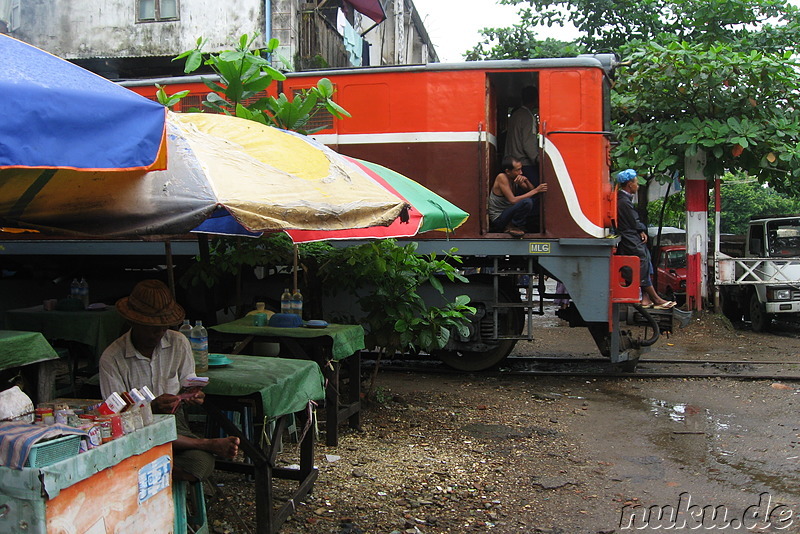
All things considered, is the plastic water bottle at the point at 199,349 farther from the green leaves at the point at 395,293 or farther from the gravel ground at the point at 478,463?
the green leaves at the point at 395,293

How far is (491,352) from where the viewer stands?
27.0 feet

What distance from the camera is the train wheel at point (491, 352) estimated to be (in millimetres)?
7996

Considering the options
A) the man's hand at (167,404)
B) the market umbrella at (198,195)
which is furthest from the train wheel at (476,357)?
the man's hand at (167,404)

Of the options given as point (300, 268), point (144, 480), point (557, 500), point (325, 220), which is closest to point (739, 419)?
point (557, 500)

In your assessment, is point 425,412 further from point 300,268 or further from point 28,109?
point 28,109

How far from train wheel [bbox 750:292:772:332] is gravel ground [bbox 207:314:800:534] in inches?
174

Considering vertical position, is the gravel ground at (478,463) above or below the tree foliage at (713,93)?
below

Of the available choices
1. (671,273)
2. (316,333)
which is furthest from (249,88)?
(671,273)

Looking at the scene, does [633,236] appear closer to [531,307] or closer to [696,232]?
[531,307]

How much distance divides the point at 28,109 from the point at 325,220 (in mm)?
1361

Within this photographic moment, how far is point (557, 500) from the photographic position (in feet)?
15.1

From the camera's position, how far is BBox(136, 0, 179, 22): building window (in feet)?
41.0

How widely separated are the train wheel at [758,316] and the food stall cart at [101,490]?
1100 cm

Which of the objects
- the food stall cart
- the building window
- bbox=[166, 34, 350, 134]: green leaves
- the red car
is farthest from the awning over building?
the food stall cart
